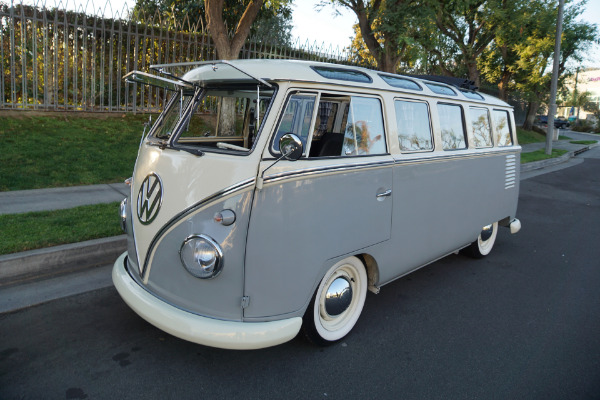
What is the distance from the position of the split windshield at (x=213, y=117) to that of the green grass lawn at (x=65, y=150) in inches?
175

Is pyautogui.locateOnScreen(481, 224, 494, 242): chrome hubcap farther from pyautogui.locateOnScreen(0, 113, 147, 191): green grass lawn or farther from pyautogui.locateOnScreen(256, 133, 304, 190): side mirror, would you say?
pyautogui.locateOnScreen(0, 113, 147, 191): green grass lawn

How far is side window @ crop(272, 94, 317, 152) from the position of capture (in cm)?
311

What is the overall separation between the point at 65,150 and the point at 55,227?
13.8ft

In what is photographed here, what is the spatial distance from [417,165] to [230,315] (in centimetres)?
221

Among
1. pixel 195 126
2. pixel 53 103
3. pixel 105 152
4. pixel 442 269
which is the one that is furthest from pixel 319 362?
pixel 53 103

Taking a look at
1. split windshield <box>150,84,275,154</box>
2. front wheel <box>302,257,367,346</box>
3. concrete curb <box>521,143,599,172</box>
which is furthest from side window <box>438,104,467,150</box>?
concrete curb <box>521,143,599,172</box>

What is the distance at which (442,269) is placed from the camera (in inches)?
224

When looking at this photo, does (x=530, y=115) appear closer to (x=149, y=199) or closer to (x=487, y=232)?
(x=487, y=232)

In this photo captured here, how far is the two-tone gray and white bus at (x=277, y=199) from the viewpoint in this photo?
2.93 metres

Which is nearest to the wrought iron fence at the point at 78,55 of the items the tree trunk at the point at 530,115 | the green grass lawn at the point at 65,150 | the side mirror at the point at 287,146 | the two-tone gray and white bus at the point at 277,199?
the green grass lawn at the point at 65,150

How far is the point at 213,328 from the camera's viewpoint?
A: 2.88m

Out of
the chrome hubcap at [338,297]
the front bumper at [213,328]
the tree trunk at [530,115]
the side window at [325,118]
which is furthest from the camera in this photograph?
the tree trunk at [530,115]

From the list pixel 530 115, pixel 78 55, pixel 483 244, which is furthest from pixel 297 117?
pixel 530 115

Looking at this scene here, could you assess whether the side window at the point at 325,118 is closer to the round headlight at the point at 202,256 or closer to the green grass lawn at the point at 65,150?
the round headlight at the point at 202,256
